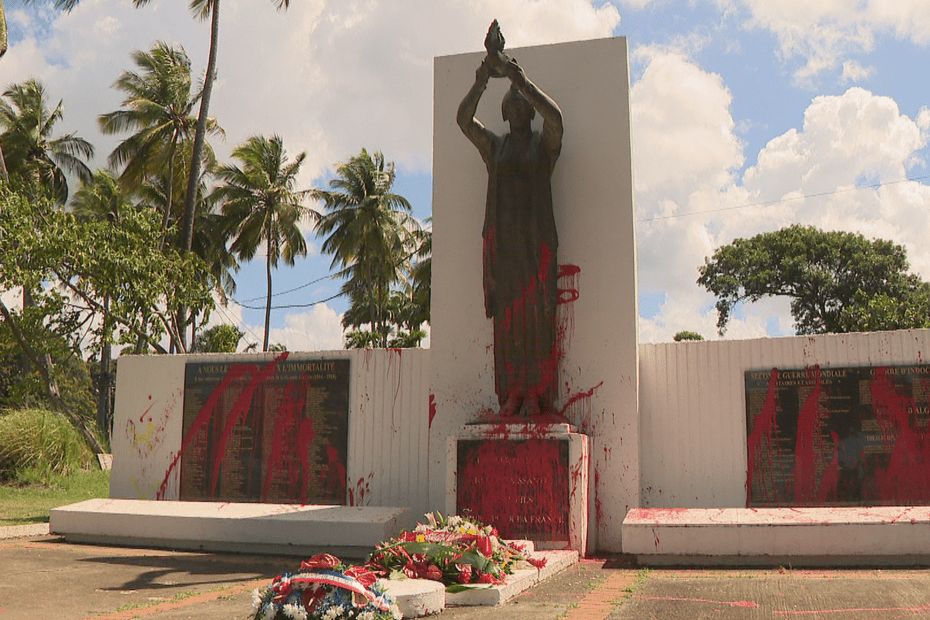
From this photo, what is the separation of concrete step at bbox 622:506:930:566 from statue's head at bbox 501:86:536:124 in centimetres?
402

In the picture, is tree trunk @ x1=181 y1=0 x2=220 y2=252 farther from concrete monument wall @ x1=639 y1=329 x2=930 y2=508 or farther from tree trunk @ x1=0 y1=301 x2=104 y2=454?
concrete monument wall @ x1=639 y1=329 x2=930 y2=508

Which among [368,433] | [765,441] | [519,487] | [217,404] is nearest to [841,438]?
[765,441]

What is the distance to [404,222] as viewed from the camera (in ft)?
112

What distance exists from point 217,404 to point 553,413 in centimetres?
420

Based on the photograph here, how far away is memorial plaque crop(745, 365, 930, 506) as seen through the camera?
866cm

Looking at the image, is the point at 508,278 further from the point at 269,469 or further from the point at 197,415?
the point at 197,415

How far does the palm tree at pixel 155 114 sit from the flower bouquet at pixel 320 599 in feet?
66.8

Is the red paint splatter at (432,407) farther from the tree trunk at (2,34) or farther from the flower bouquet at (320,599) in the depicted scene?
the tree trunk at (2,34)

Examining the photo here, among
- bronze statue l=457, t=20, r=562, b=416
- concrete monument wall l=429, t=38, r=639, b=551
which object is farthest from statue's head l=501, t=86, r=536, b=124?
concrete monument wall l=429, t=38, r=639, b=551

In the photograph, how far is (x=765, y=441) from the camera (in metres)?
9.13

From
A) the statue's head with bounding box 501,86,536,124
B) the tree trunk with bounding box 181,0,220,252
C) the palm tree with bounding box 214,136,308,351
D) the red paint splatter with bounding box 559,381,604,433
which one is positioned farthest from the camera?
the palm tree with bounding box 214,136,308,351

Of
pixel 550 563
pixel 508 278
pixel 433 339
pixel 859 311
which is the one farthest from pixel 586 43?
pixel 859 311

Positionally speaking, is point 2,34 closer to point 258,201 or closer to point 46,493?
point 46,493

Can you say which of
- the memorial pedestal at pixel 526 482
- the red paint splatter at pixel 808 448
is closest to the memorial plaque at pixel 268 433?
the memorial pedestal at pixel 526 482
